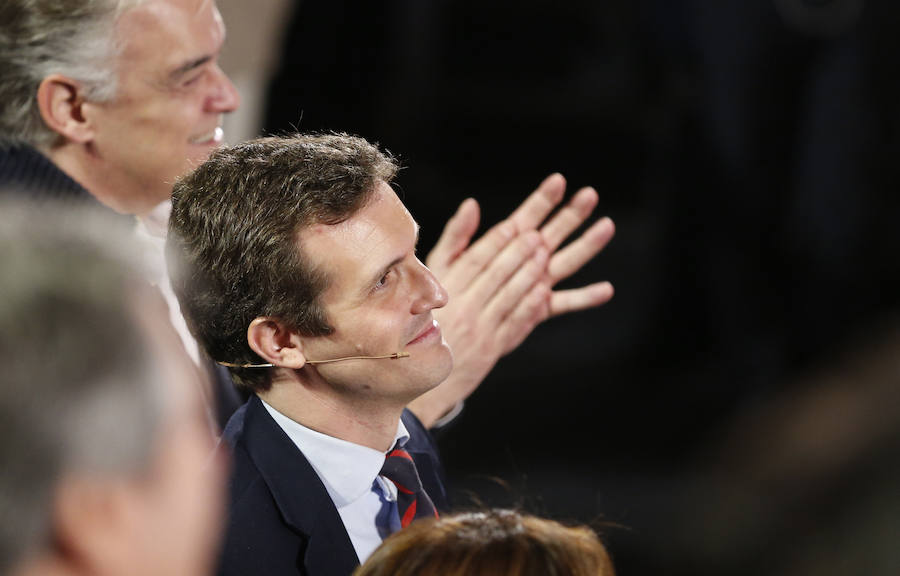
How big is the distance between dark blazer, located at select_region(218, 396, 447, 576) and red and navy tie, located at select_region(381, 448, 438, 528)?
0.26ft

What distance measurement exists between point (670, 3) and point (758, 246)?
2.87ft

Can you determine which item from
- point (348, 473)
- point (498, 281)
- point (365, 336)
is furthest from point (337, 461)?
point (498, 281)

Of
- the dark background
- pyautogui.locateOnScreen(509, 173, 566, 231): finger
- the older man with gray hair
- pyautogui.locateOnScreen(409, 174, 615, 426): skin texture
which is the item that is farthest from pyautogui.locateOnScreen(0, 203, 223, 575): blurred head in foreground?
the dark background

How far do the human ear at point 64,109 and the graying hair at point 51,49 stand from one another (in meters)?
0.01

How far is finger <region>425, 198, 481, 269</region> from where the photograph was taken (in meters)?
1.44

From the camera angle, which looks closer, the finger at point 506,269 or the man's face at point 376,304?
the man's face at point 376,304

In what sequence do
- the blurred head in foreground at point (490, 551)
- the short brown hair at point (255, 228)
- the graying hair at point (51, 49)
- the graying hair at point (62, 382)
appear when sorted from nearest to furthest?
1. the graying hair at point (62, 382)
2. the blurred head in foreground at point (490, 551)
3. the short brown hair at point (255, 228)
4. the graying hair at point (51, 49)

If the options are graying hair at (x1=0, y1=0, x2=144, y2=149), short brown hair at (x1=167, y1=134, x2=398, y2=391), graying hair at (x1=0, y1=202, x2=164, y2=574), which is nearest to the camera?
graying hair at (x1=0, y1=202, x2=164, y2=574)

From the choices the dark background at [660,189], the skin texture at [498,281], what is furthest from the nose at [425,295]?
the dark background at [660,189]

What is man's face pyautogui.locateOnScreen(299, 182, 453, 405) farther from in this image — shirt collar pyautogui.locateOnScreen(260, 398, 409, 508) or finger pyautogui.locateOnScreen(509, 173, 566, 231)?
finger pyautogui.locateOnScreen(509, 173, 566, 231)

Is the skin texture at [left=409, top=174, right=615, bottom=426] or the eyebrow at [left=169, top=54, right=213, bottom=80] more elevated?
the eyebrow at [left=169, top=54, right=213, bottom=80]

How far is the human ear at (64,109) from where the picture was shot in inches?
51.8

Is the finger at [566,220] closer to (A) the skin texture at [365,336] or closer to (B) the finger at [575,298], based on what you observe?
(B) the finger at [575,298]

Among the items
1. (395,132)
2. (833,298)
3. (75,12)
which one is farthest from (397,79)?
(75,12)
